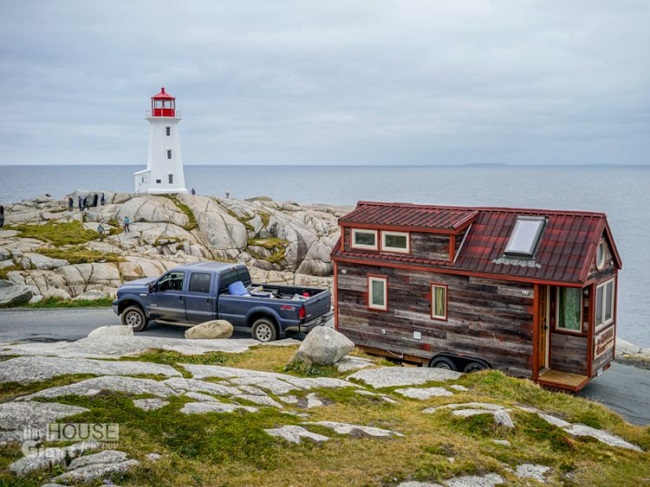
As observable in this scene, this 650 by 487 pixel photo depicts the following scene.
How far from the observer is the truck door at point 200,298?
2167 centimetres

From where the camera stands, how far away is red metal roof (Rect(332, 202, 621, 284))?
55.1 ft

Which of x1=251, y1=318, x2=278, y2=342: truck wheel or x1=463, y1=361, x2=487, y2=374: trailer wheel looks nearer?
x1=463, y1=361, x2=487, y2=374: trailer wheel

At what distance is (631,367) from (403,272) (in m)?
9.35

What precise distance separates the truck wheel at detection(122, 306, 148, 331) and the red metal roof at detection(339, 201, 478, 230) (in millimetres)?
8584

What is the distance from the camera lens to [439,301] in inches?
743

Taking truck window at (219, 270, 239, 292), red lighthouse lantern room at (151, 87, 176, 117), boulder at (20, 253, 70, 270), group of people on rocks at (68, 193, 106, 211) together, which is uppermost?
red lighthouse lantern room at (151, 87, 176, 117)

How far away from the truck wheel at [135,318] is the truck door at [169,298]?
20.3 inches

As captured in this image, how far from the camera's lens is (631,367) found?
21.7 m

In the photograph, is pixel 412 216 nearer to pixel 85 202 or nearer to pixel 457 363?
pixel 457 363

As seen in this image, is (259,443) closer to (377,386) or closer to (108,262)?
(377,386)

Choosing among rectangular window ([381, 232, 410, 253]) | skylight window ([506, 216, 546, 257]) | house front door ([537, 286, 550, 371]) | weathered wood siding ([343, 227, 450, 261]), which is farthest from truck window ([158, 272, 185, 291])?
house front door ([537, 286, 550, 371])

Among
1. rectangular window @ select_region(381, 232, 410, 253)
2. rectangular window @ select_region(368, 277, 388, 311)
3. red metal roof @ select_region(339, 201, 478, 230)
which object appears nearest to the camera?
red metal roof @ select_region(339, 201, 478, 230)

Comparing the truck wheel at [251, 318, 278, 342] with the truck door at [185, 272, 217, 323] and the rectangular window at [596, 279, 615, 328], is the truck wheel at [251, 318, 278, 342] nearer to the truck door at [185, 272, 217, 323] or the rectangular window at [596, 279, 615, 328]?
the truck door at [185, 272, 217, 323]

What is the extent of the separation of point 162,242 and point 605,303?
34.9 meters
